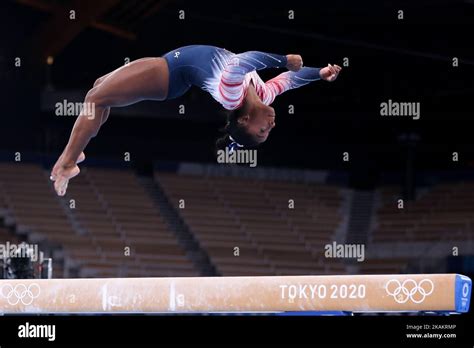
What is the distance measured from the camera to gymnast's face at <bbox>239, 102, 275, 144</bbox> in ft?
46.8

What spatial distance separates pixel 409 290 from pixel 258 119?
3.51 meters

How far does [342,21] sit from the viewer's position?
2022 cm

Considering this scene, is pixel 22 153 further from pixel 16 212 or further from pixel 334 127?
pixel 334 127

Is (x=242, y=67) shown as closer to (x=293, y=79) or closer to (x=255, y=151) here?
(x=293, y=79)

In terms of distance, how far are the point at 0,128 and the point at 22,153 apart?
860mm

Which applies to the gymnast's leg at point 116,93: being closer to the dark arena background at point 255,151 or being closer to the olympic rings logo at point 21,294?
the olympic rings logo at point 21,294

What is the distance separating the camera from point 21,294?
44.7 feet

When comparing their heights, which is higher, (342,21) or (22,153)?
(342,21)

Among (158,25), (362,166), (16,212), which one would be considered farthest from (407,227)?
(16,212)

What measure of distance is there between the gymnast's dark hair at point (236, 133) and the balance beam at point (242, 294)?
2400 mm

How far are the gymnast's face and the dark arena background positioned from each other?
4.08 metres

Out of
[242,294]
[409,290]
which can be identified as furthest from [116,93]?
[409,290]

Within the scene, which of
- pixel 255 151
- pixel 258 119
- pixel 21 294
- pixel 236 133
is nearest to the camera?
pixel 21 294
